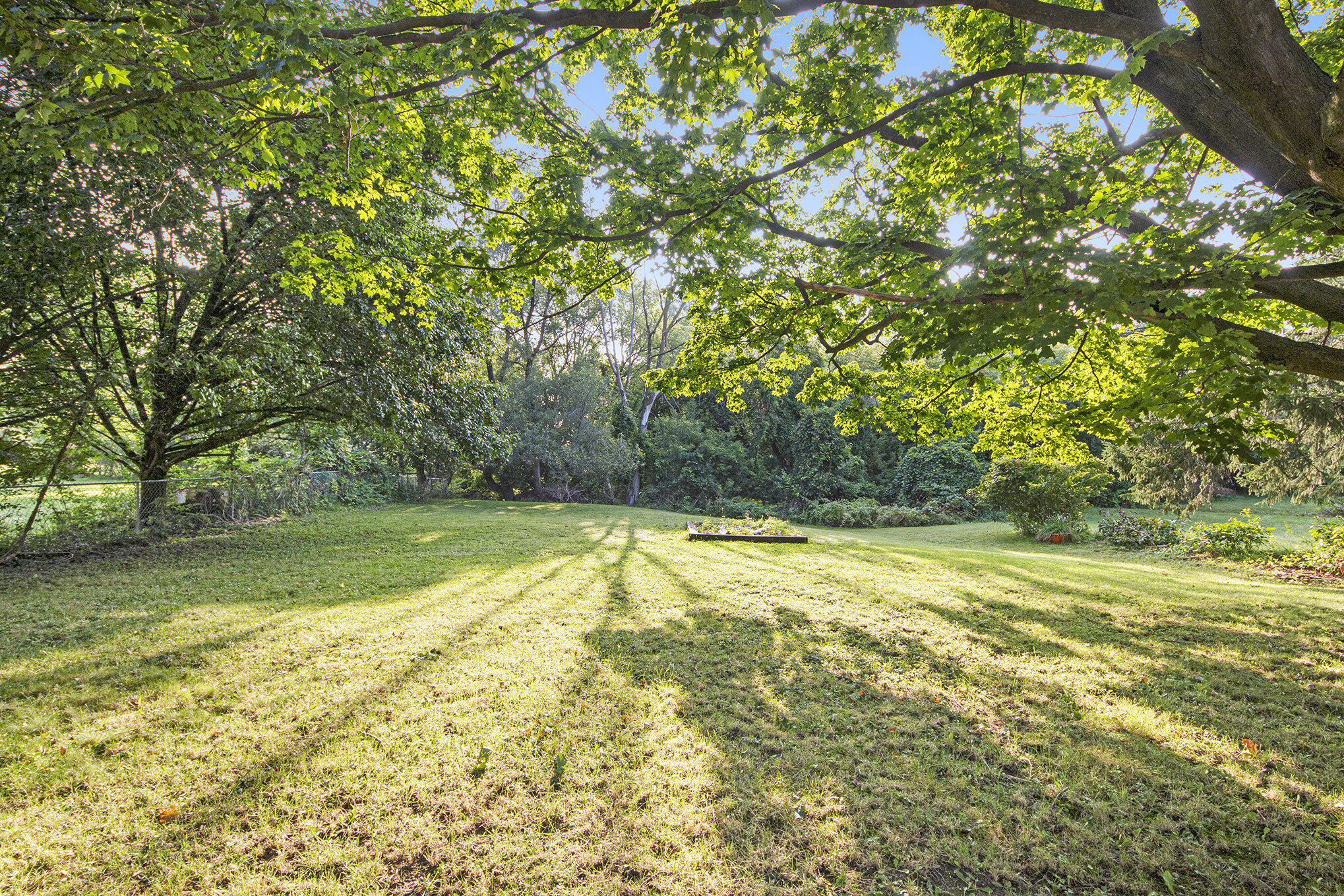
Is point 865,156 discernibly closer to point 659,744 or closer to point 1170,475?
point 659,744

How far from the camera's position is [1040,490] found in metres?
14.2

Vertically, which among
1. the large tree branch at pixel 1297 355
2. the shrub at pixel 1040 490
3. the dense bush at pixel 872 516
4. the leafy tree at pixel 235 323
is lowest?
the dense bush at pixel 872 516

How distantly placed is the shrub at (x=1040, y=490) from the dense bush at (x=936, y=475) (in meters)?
5.95

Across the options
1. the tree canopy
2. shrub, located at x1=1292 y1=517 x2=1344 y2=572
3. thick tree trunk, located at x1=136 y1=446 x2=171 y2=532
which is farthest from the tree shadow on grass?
thick tree trunk, located at x1=136 y1=446 x2=171 y2=532

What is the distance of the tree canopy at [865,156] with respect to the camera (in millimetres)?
3061

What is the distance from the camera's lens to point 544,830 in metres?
2.52

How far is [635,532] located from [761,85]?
1038 centimetres

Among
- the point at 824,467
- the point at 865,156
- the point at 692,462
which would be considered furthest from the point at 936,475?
the point at 865,156

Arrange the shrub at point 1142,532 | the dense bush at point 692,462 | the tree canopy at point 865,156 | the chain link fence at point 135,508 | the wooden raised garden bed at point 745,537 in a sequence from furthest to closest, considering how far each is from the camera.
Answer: the dense bush at point 692,462, the shrub at point 1142,532, the wooden raised garden bed at point 745,537, the chain link fence at point 135,508, the tree canopy at point 865,156

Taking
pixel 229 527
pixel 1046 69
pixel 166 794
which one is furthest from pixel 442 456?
pixel 1046 69

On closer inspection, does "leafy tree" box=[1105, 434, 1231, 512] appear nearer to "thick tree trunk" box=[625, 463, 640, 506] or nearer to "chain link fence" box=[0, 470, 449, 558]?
"thick tree trunk" box=[625, 463, 640, 506]

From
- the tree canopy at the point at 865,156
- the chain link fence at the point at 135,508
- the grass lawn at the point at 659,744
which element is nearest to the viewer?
the grass lawn at the point at 659,744

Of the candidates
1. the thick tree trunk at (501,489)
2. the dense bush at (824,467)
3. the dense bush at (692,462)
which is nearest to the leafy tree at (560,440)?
the thick tree trunk at (501,489)

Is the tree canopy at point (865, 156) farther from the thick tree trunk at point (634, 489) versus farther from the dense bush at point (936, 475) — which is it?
the thick tree trunk at point (634, 489)
